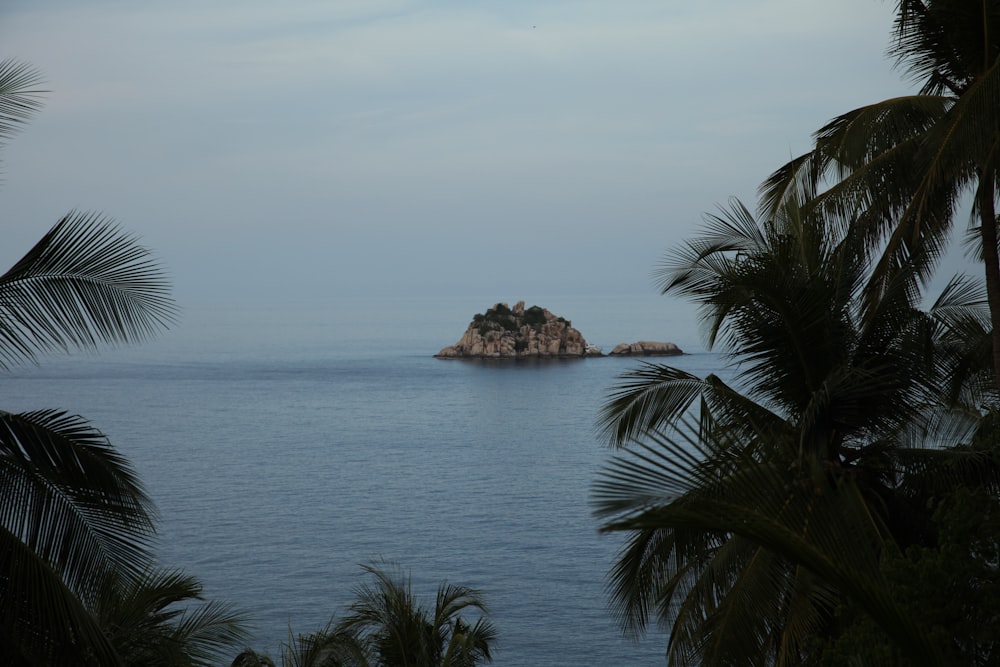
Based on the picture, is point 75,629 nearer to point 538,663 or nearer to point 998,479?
point 998,479

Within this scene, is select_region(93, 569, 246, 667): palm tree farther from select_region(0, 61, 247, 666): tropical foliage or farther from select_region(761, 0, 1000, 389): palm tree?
select_region(761, 0, 1000, 389): palm tree

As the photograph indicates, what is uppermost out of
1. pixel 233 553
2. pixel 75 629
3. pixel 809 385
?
pixel 809 385

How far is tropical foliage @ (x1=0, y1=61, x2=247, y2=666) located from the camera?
7.94 m

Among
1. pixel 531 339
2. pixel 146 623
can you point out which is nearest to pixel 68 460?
pixel 146 623

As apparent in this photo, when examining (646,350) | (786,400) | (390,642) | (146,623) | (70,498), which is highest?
(646,350)

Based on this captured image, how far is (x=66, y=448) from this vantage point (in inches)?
323

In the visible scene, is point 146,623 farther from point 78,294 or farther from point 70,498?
point 78,294

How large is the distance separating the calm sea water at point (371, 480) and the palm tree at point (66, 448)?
67 centimetres

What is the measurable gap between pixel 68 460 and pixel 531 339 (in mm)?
161906

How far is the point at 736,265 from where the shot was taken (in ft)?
37.1

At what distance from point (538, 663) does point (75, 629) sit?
33090 mm

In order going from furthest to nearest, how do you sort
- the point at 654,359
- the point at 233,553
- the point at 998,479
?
the point at 654,359, the point at 233,553, the point at 998,479

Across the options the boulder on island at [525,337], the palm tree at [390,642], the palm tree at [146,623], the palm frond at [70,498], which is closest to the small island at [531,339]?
the boulder on island at [525,337]

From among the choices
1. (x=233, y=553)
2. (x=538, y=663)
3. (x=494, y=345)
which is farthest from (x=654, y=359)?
(x=538, y=663)
